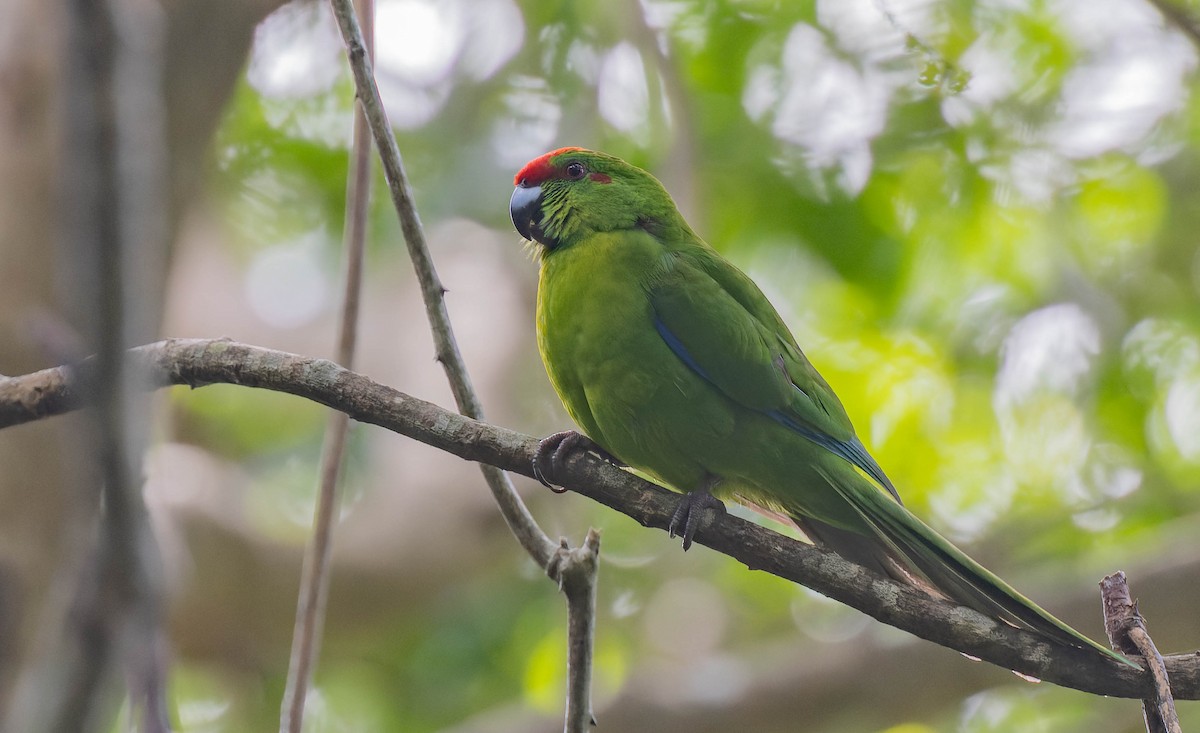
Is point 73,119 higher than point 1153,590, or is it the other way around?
point 1153,590

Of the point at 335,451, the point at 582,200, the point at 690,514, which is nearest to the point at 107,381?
the point at 690,514

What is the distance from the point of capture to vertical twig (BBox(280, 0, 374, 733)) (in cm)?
314

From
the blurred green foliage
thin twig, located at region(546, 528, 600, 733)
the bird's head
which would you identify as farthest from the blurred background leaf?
thin twig, located at region(546, 528, 600, 733)

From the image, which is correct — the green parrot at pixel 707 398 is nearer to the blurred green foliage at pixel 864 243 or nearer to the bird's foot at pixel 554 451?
the bird's foot at pixel 554 451

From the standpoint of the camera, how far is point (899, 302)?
22.9ft

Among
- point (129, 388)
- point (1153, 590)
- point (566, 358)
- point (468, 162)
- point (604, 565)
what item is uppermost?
point (468, 162)

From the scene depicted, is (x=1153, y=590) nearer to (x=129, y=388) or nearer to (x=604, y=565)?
(x=604, y=565)

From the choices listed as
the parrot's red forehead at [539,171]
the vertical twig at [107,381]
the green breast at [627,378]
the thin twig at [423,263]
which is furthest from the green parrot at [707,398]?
the vertical twig at [107,381]

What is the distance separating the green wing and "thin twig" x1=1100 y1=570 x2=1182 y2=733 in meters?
0.91

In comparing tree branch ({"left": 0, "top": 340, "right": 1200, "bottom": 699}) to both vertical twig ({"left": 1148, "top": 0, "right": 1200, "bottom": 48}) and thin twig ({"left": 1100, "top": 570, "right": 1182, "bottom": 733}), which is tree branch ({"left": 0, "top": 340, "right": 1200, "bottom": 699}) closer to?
thin twig ({"left": 1100, "top": 570, "right": 1182, "bottom": 733})

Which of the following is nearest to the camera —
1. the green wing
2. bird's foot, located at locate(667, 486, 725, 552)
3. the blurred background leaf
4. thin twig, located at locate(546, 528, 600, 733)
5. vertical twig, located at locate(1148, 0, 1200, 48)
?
thin twig, located at locate(546, 528, 600, 733)

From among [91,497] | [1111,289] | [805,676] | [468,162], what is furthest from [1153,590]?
[91,497]

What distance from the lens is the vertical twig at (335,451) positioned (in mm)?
3144

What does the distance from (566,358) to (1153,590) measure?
4.08 m
